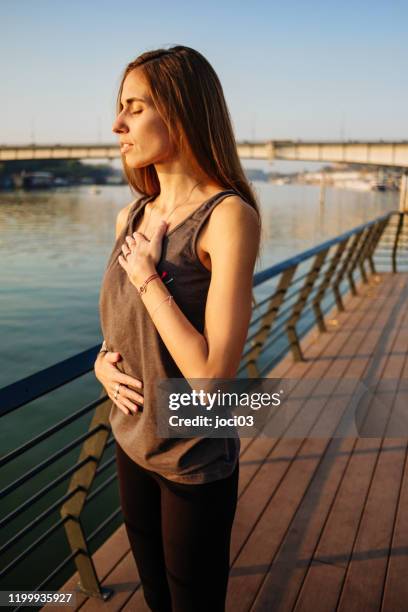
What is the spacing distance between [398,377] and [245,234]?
4246mm

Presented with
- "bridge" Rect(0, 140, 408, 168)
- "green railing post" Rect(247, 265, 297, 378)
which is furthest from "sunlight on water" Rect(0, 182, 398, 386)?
"bridge" Rect(0, 140, 408, 168)

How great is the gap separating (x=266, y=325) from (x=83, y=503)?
261cm

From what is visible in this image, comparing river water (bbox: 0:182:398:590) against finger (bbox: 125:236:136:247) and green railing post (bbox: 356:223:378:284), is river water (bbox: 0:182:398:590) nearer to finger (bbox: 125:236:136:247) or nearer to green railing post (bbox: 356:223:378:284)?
finger (bbox: 125:236:136:247)

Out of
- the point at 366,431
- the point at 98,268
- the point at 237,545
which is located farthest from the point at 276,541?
the point at 98,268

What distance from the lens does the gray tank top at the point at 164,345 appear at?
1280mm

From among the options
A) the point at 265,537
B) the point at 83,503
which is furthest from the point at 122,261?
the point at 265,537

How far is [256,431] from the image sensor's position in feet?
12.5

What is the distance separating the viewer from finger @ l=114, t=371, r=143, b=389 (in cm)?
136

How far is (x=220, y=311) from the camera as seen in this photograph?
1.19 meters

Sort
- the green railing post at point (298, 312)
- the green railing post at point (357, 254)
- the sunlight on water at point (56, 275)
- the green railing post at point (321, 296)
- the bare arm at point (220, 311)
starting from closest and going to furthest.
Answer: the bare arm at point (220, 311) < the green railing post at point (298, 312) < the green railing post at point (321, 296) < the green railing post at point (357, 254) < the sunlight on water at point (56, 275)

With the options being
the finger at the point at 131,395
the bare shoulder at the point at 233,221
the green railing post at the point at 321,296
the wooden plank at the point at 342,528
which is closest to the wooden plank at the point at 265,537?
the wooden plank at the point at 342,528

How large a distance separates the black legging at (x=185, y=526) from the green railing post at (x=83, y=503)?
670 mm

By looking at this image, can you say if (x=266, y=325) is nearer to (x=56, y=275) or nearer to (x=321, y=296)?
(x=321, y=296)

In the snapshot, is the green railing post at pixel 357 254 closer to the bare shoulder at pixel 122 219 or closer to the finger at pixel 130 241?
the bare shoulder at pixel 122 219
